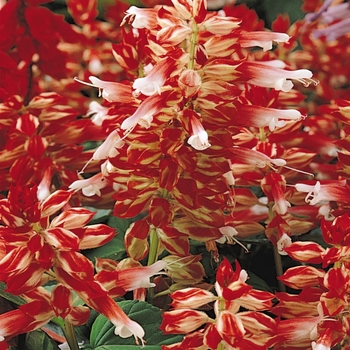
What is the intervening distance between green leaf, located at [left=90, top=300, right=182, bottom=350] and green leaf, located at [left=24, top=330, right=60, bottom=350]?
0.12ft

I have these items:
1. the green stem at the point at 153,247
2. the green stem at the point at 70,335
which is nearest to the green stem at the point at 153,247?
the green stem at the point at 153,247

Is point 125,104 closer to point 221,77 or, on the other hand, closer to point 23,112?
point 221,77

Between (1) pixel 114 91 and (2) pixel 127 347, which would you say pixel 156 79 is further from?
(2) pixel 127 347

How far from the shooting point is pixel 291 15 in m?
1.83

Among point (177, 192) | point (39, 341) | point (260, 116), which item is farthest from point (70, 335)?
point (260, 116)

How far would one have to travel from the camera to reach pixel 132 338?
643 mm

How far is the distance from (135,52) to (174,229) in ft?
0.63

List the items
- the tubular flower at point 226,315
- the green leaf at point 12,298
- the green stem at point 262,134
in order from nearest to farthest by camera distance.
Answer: the tubular flower at point 226,315
the green leaf at point 12,298
the green stem at point 262,134

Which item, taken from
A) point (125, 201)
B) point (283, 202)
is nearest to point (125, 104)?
point (125, 201)

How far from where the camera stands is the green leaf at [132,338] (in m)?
0.64

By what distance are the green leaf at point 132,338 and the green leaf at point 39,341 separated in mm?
38

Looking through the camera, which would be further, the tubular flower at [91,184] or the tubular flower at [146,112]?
the tubular flower at [91,184]

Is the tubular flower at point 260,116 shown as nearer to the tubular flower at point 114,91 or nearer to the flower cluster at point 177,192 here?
the flower cluster at point 177,192

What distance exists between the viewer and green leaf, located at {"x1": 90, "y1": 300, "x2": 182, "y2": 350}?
2.09 ft
